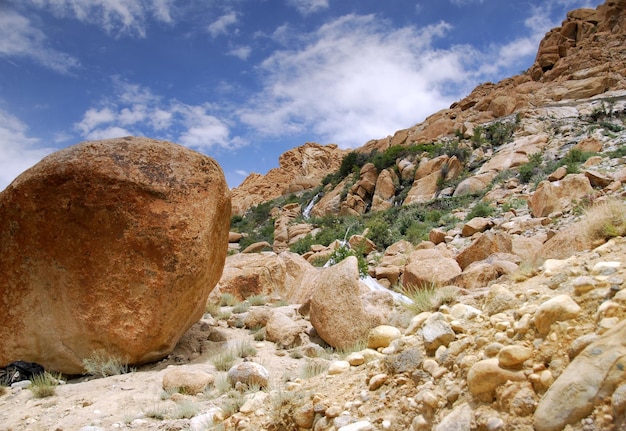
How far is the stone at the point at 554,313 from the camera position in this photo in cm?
232

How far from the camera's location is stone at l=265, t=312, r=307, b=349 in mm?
6009

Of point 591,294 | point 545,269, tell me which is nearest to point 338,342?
point 545,269

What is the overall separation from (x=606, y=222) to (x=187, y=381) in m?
4.22

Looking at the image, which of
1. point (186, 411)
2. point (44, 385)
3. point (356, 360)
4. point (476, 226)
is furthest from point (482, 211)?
point (44, 385)

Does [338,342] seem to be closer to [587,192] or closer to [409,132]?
[587,192]

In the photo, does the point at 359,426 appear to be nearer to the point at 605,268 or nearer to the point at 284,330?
the point at 605,268

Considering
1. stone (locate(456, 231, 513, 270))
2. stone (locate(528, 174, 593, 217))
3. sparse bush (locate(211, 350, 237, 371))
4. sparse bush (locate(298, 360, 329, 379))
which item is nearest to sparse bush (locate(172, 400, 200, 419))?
sparse bush (locate(298, 360, 329, 379))

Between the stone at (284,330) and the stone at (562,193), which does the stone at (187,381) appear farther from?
the stone at (562,193)

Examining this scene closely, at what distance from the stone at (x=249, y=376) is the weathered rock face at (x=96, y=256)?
140 centimetres

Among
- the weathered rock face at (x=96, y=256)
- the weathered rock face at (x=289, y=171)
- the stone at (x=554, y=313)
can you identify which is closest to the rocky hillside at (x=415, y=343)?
the stone at (x=554, y=313)

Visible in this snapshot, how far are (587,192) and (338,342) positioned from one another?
7.64m

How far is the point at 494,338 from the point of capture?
2584 mm

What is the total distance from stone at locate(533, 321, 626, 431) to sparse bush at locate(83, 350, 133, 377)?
465 cm

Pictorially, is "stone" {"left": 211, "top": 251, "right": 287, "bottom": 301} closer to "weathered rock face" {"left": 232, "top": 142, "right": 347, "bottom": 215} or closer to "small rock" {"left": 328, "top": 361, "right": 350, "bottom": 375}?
"small rock" {"left": 328, "top": 361, "right": 350, "bottom": 375}
